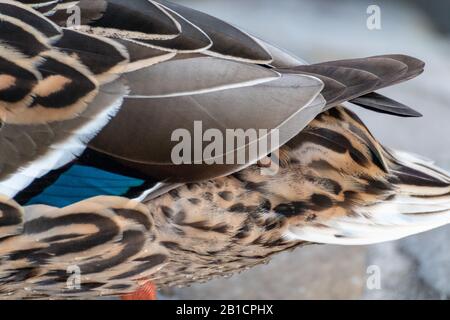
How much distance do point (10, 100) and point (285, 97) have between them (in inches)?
22.1

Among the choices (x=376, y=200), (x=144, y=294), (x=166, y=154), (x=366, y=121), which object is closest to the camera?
(x=166, y=154)

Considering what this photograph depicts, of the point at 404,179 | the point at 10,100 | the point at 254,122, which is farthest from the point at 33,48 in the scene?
the point at 404,179

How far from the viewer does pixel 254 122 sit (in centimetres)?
171

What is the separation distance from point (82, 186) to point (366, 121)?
195 centimetres

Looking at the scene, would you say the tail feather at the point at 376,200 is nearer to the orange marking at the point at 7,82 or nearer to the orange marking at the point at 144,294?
the orange marking at the point at 144,294

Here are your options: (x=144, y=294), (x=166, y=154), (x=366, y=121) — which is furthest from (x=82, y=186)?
(x=366, y=121)

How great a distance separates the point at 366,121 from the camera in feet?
11.5

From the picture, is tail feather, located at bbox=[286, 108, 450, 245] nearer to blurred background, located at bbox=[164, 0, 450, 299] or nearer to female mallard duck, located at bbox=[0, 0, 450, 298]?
female mallard duck, located at bbox=[0, 0, 450, 298]

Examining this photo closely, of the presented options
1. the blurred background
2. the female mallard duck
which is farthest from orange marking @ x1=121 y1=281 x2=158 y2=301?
the blurred background

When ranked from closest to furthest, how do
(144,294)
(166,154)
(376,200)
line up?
(166,154) < (376,200) < (144,294)

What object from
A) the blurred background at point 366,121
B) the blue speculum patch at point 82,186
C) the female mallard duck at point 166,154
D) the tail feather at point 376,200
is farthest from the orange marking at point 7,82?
the blurred background at point 366,121

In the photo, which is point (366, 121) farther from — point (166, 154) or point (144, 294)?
point (166, 154)

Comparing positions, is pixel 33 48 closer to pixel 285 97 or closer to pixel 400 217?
pixel 285 97

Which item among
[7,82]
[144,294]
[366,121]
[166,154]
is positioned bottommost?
[144,294]
